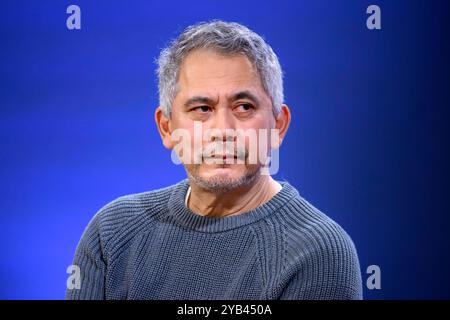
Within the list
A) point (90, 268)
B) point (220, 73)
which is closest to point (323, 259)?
point (220, 73)

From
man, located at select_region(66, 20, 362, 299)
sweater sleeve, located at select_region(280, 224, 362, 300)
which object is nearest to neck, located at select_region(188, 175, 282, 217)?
man, located at select_region(66, 20, 362, 299)

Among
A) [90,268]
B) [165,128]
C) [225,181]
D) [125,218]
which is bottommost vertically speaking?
[90,268]

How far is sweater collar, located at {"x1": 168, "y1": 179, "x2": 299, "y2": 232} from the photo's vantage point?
5.34ft

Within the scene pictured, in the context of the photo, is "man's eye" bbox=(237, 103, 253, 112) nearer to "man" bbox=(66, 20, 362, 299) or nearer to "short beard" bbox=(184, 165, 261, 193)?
"man" bbox=(66, 20, 362, 299)

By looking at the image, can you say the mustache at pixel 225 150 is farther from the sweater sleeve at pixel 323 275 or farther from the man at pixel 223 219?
the sweater sleeve at pixel 323 275

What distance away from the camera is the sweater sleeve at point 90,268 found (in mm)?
1660

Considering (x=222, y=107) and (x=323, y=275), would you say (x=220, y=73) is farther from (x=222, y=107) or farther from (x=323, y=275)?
(x=323, y=275)

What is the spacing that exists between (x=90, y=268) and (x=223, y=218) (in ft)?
1.20

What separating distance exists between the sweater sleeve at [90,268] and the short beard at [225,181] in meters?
0.32

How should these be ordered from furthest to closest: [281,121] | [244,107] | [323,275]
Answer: [281,121]
[244,107]
[323,275]

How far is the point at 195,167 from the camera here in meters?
1.62

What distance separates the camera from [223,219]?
1.65 meters

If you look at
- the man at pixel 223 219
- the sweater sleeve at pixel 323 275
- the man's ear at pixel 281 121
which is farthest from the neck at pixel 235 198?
the sweater sleeve at pixel 323 275
